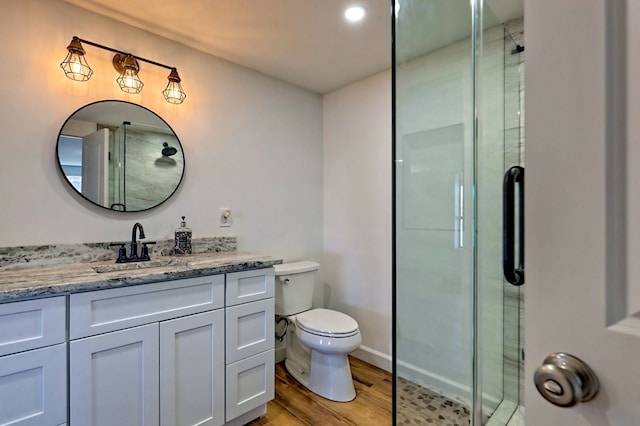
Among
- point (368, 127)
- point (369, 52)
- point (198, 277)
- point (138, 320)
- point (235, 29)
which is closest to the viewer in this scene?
point (138, 320)

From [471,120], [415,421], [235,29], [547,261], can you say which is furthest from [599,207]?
Result: [235,29]

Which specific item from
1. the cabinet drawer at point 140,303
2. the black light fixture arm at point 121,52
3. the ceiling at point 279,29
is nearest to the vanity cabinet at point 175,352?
the cabinet drawer at point 140,303

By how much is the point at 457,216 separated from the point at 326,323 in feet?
3.54

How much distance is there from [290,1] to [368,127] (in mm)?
1127

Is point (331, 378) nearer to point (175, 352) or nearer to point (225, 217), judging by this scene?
point (175, 352)

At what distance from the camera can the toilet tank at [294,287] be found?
225 cm

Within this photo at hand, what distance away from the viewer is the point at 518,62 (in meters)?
1.61

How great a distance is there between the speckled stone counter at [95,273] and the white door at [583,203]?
138 centimetres

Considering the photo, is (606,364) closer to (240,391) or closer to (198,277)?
(198,277)

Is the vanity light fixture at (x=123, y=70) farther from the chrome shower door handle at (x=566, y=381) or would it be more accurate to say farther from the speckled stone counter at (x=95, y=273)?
the chrome shower door handle at (x=566, y=381)

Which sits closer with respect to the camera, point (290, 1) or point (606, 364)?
point (606, 364)

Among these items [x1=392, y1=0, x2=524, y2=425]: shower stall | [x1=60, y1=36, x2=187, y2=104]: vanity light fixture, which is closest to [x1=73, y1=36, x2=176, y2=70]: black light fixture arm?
[x1=60, y1=36, x2=187, y2=104]: vanity light fixture

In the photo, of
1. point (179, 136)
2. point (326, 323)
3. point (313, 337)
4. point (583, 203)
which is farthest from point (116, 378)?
point (583, 203)

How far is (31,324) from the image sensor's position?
3.63 ft
